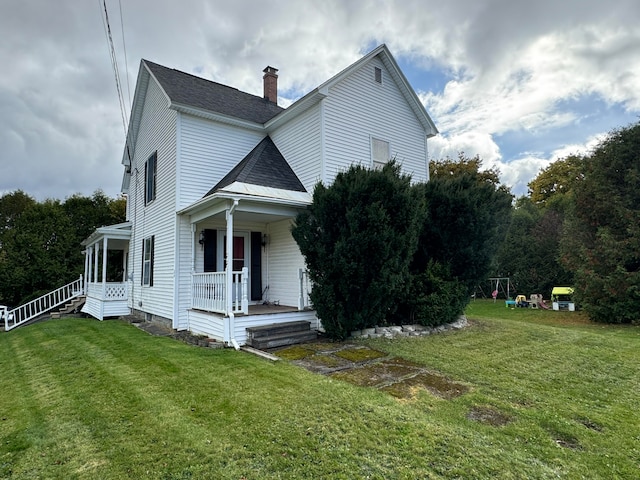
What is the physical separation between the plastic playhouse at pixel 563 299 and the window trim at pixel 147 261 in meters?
17.2

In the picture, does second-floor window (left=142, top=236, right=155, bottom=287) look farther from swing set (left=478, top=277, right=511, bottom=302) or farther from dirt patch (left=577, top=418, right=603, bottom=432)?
swing set (left=478, top=277, right=511, bottom=302)

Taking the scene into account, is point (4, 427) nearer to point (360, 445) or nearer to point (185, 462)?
point (185, 462)

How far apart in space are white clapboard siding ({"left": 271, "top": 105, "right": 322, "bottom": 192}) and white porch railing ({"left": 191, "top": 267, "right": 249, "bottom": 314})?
3.43 metres

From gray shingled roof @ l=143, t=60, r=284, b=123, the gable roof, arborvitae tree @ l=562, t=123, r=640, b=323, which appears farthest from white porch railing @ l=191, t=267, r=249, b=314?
arborvitae tree @ l=562, t=123, r=640, b=323

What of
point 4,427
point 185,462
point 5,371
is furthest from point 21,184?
point 185,462

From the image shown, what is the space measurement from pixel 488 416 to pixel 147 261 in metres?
11.2

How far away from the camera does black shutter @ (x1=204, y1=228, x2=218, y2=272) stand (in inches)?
396

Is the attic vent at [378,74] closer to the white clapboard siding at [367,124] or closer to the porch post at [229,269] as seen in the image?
the white clapboard siding at [367,124]

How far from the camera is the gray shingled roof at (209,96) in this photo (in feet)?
34.7

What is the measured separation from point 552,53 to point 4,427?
14861 mm

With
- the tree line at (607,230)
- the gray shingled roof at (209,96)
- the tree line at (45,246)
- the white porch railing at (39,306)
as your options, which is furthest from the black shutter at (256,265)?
the tree line at (45,246)

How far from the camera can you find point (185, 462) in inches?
117

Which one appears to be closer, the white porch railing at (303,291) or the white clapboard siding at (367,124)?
the white porch railing at (303,291)

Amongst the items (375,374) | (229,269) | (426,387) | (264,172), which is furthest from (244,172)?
(426,387)
